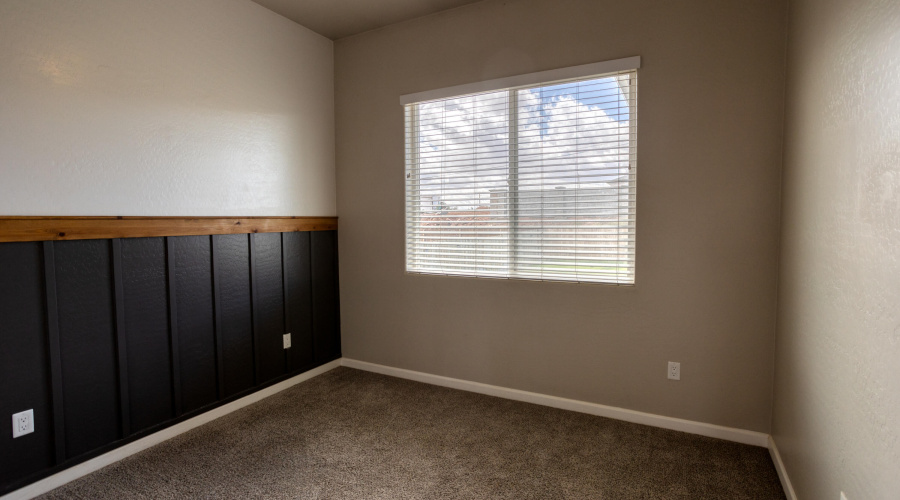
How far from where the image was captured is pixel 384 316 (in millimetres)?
3619

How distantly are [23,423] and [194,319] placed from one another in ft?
2.84

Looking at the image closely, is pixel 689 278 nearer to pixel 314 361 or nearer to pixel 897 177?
pixel 897 177

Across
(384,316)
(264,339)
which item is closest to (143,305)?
(264,339)

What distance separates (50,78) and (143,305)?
3.76ft

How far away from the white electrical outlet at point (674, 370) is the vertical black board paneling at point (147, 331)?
9.26 ft

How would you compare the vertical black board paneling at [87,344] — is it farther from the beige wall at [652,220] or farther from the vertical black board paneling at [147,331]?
the beige wall at [652,220]

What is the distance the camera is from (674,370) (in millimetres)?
2625

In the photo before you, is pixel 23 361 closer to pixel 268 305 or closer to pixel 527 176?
pixel 268 305

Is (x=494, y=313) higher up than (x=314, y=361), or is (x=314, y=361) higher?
(x=494, y=313)

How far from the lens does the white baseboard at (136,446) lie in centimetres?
206

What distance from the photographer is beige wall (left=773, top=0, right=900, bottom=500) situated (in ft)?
3.78

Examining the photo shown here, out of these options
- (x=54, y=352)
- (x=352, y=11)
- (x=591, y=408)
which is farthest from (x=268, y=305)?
(x=591, y=408)

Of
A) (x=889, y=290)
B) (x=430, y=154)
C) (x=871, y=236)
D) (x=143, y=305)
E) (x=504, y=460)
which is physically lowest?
(x=504, y=460)

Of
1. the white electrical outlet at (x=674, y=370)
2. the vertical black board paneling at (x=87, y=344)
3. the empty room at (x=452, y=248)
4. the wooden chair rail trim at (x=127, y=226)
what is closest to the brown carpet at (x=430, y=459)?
the empty room at (x=452, y=248)
